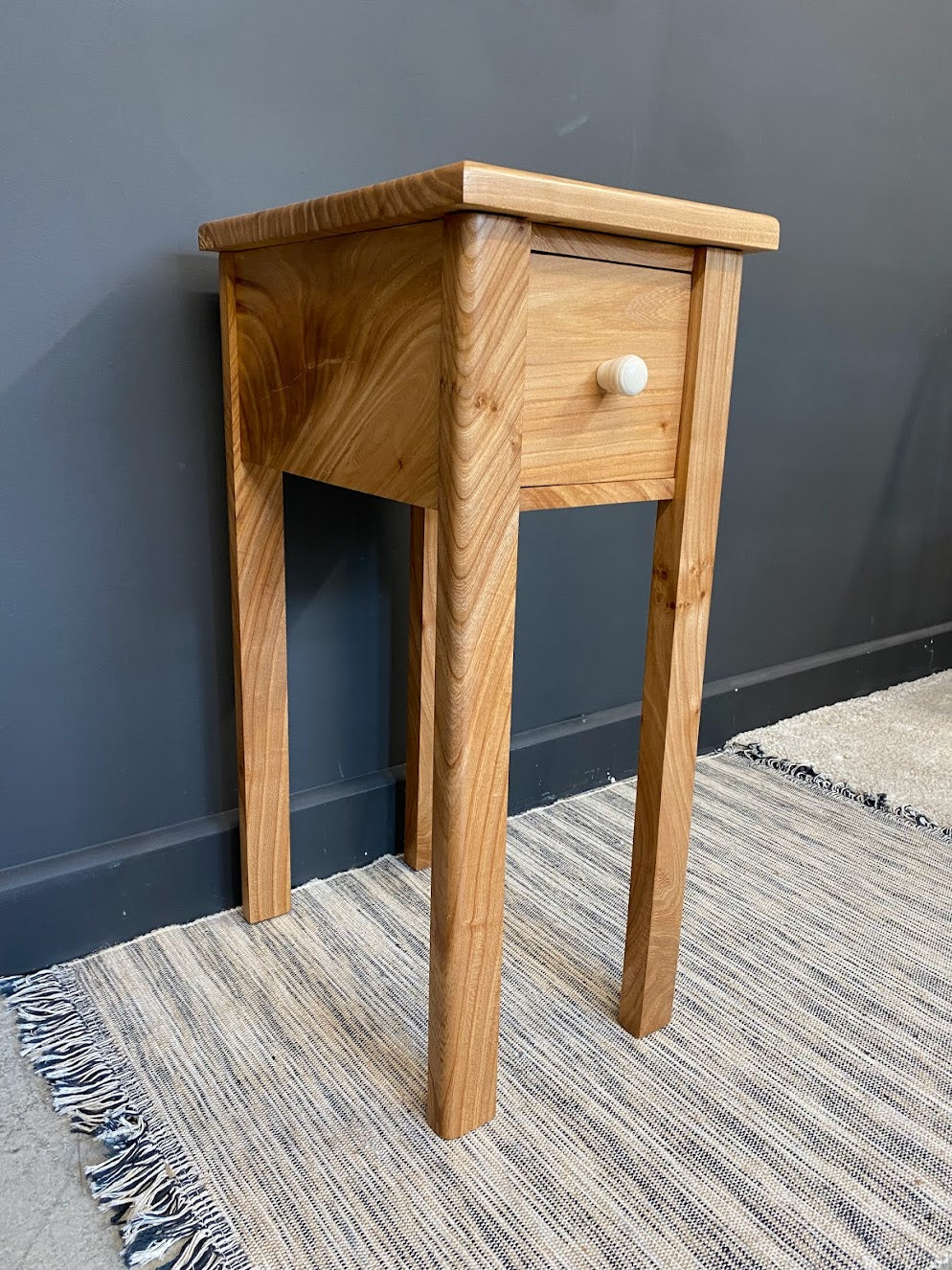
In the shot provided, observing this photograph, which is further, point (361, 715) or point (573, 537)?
point (573, 537)

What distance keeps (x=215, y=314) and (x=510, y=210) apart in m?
0.42

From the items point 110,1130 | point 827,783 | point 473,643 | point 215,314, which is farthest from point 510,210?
point 827,783

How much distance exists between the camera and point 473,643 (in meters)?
0.64

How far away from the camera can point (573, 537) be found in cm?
122

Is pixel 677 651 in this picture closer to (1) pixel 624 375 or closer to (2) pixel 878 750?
(1) pixel 624 375

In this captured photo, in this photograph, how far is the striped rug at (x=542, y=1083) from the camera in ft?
2.14

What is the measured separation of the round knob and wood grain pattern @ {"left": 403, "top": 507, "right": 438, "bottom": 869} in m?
0.35

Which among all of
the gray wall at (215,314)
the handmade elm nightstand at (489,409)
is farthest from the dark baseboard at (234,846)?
the handmade elm nightstand at (489,409)

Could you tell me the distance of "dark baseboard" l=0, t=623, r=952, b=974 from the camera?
891mm

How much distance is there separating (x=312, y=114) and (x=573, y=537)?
21.3 inches

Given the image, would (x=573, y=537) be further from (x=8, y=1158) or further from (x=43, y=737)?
(x=8, y=1158)

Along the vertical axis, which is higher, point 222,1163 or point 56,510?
point 56,510

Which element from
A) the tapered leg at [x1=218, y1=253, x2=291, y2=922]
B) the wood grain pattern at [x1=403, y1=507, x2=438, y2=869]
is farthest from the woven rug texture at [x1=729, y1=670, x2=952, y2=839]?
the tapered leg at [x1=218, y1=253, x2=291, y2=922]

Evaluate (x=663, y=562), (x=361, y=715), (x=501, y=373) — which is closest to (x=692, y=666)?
(x=663, y=562)
